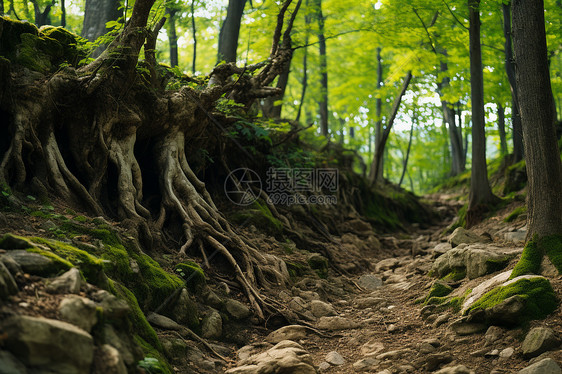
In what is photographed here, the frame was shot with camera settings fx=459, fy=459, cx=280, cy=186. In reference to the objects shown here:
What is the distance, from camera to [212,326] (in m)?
5.41

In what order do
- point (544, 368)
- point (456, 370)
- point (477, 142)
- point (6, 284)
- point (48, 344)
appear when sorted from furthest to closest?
point (477, 142), point (456, 370), point (544, 368), point (6, 284), point (48, 344)

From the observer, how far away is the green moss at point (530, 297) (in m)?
4.90

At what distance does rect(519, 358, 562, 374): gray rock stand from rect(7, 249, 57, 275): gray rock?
4.17m

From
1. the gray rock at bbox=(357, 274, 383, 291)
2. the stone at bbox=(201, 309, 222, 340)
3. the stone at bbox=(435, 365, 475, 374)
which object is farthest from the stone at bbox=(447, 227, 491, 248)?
the stone at bbox=(201, 309, 222, 340)

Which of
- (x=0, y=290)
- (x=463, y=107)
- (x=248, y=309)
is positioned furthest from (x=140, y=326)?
(x=463, y=107)

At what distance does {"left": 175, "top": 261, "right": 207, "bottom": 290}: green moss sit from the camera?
232 inches

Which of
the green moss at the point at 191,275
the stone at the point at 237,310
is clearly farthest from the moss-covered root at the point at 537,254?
the green moss at the point at 191,275

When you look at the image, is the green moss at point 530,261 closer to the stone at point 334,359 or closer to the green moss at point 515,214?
the stone at point 334,359

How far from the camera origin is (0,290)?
118 inches

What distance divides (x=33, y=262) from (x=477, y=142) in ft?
34.0

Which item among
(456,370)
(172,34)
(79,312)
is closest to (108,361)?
(79,312)

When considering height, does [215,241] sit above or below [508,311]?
above

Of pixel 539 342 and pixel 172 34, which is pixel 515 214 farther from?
pixel 172 34

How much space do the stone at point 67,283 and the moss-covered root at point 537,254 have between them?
4970 mm
